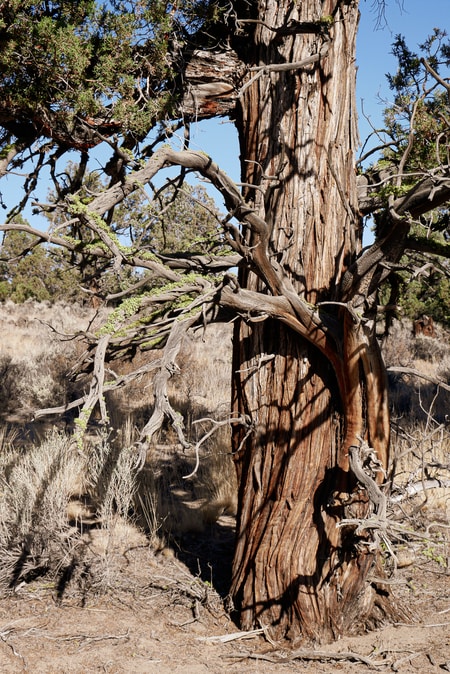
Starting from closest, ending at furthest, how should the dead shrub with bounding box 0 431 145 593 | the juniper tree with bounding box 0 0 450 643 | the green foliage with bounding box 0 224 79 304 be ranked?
the juniper tree with bounding box 0 0 450 643 → the dead shrub with bounding box 0 431 145 593 → the green foliage with bounding box 0 224 79 304

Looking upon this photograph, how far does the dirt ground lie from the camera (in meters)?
4.20

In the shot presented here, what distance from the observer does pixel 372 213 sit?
199 inches

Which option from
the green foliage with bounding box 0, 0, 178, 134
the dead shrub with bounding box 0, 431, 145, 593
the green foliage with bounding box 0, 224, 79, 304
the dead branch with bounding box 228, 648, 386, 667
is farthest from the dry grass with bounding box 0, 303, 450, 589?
the green foliage with bounding box 0, 224, 79, 304

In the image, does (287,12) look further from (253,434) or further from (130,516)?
(130,516)

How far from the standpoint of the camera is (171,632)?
475cm

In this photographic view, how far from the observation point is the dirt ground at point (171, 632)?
13.8ft

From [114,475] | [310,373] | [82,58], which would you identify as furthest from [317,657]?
[82,58]

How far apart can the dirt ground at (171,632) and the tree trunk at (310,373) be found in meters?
0.29

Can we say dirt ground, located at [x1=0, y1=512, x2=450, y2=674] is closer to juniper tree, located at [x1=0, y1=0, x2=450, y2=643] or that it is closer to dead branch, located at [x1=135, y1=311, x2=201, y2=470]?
juniper tree, located at [x1=0, y1=0, x2=450, y2=643]

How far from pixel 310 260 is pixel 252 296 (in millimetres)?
611

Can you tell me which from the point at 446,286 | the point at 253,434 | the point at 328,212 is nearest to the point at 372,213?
the point at 328,212

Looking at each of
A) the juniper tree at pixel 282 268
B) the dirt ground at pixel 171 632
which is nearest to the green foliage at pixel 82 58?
the juniper tree at pixel 282 268

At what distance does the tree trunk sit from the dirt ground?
0.94ft

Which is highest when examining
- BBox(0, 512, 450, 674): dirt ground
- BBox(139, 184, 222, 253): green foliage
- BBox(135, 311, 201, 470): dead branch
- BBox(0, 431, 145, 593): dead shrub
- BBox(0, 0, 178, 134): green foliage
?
BBox(0, 0, 178, 134): green foliage
